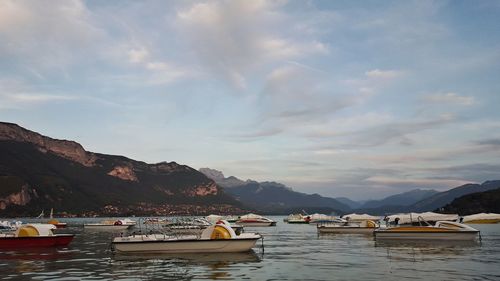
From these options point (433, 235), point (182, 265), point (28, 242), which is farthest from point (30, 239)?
point (433, 235)

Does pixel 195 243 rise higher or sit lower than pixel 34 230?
lower

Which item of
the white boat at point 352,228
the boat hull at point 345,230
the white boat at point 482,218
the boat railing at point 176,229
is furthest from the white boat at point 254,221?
the white boat at point 352,228

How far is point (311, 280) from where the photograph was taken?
2562cm

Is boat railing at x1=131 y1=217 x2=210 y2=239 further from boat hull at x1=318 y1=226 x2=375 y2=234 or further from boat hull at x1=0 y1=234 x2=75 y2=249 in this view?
boat hull at x1=318 y1=226 x2=375 y2=234

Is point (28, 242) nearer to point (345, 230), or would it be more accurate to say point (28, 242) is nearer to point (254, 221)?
point (345, 230)

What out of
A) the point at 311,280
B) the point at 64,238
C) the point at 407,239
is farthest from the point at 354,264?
the point at 64,238

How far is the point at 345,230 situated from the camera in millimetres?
79062

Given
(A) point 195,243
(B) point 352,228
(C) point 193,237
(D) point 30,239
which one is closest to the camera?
(A) point 195,243

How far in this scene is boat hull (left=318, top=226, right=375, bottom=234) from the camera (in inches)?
3022

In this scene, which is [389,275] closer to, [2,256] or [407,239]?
[407,239]

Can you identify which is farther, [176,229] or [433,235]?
[176,229]

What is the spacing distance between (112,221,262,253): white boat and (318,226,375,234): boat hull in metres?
40.2

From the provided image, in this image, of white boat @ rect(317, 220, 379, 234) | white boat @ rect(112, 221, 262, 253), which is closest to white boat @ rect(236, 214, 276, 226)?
white boat @ rect(317, 220, 379, 234)

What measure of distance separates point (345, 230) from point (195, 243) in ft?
145
